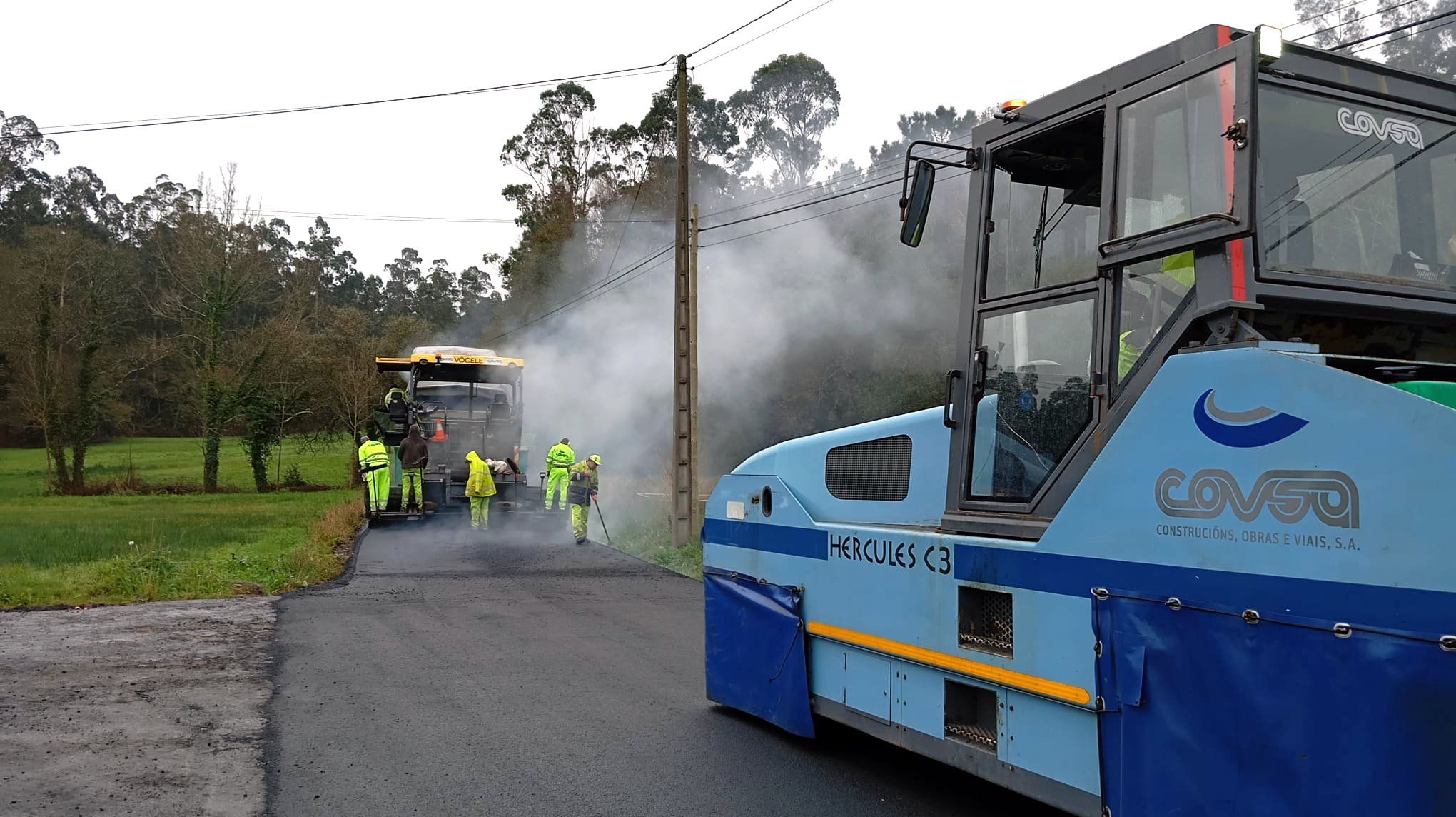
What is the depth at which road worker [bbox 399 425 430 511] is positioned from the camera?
1873cm

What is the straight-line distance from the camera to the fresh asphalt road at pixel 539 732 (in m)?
5.11

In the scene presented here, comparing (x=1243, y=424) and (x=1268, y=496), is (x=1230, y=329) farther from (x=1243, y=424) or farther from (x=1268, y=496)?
(x=1268, y=496)

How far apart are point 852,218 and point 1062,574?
23.5 m

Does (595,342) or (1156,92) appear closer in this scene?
(1156,92)

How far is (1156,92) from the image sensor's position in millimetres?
3865

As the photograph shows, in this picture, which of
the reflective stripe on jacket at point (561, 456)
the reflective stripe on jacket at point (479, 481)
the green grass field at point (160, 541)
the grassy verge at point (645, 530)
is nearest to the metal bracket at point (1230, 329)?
the grassy verge at point (645, 530)

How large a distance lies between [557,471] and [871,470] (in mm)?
14415

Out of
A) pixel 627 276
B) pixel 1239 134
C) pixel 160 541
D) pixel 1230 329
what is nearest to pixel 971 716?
pixel 1230 329

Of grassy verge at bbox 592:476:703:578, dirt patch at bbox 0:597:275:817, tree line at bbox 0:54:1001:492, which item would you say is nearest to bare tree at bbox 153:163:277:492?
tree line at bbox 0:54:1001:492

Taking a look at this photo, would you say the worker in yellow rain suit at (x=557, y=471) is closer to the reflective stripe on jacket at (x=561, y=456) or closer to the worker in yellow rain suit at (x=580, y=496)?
the reflective stripe on jacket at (x=561, y=456)

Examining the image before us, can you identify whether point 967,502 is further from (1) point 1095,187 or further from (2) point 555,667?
(2) point 555,667

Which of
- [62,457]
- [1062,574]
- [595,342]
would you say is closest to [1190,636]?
[1062,574]

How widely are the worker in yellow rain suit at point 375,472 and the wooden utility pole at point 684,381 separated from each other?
16.5ft

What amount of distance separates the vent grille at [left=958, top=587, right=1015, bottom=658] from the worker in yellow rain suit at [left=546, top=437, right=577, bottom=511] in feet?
49.0
